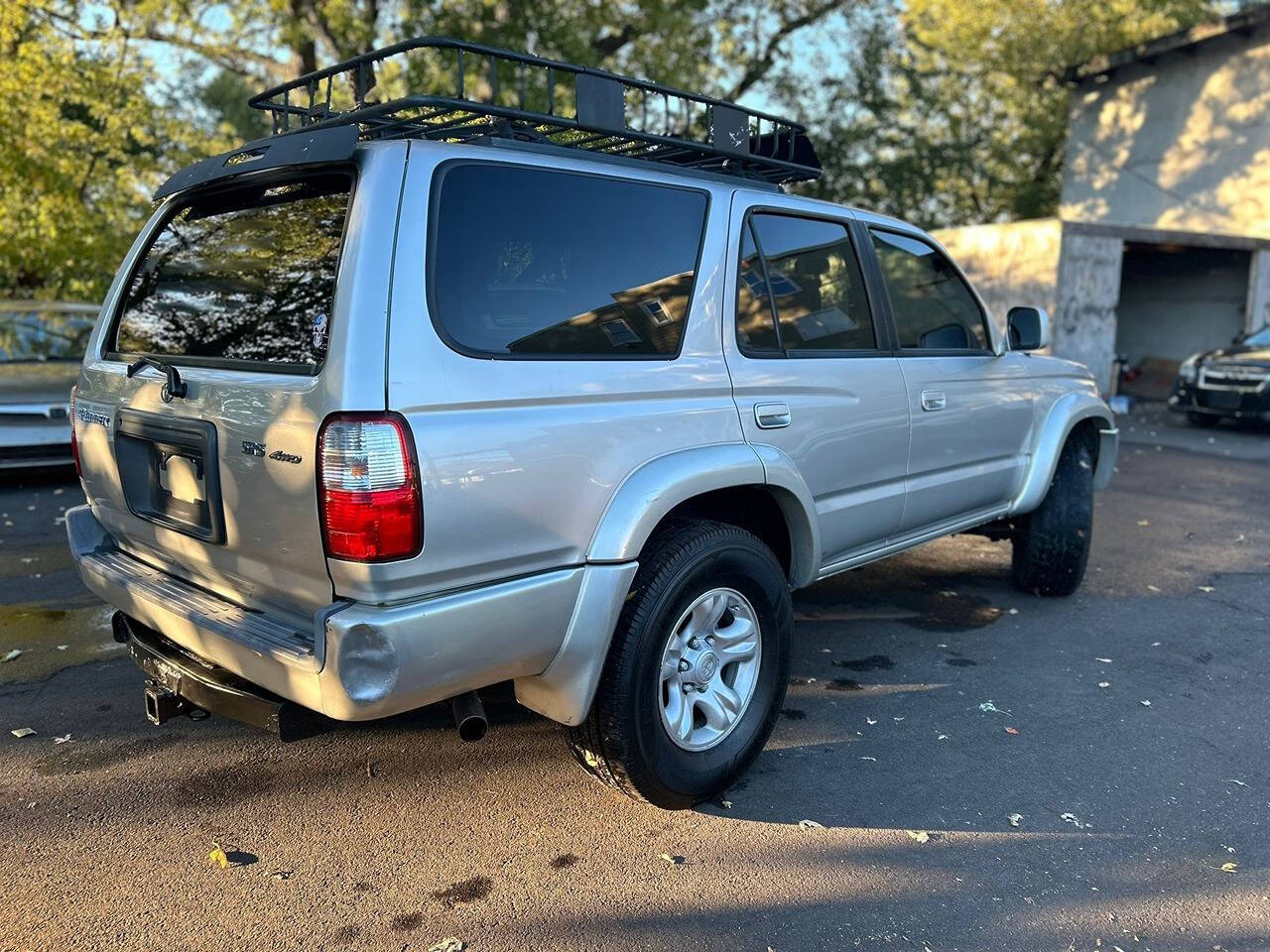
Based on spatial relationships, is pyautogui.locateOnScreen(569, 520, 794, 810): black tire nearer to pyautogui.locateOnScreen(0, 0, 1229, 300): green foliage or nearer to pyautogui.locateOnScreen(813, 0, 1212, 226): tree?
pyautogui.locateOnScreen(0, 0, 1229, 300): green foliage

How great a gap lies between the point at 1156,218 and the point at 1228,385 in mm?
8889

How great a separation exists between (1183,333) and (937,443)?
16173 millimetres

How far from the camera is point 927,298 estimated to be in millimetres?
4395

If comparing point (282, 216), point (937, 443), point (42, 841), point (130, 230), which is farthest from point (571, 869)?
point (130, 230)

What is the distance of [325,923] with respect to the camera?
250 centimetres

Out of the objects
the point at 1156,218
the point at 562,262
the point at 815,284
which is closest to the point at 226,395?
the point at 562,262

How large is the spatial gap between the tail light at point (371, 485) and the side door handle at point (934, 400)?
8.08ft

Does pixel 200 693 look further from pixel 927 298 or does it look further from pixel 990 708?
pixel 927 298

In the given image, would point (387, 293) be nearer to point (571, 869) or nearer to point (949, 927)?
point (571, 869)

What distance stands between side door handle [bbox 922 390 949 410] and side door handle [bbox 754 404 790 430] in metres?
0.98

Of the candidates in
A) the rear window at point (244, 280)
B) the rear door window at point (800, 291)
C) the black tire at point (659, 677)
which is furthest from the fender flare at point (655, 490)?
the rear window at point (244, 280)

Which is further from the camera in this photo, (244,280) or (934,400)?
(934,400)

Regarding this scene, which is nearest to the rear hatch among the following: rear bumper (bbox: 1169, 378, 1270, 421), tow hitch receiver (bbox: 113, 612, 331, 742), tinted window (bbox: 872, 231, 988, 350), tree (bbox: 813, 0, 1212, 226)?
tow hitch receiver (bbox: 113, 612, 331, 742)

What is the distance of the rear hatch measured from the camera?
95.9 inches
